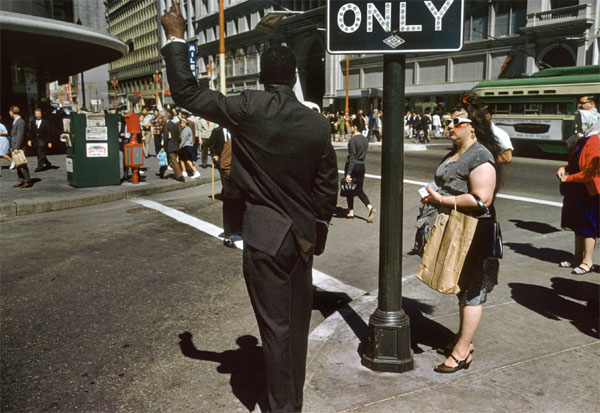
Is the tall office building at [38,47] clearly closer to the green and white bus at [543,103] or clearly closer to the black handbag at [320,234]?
the green and white bus at [543,103]

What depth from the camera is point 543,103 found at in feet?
68.5

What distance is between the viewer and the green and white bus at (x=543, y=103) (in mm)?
19844

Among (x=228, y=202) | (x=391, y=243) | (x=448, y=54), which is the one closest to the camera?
(x=391, y=243)

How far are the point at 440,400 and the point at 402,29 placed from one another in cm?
238

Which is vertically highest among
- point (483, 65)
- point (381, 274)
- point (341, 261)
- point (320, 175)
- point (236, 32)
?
point (236, 32)

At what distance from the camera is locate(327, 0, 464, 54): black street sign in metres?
3.55

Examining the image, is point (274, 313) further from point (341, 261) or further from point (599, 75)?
point (599, 75)

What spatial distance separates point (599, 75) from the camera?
19516 millimetres

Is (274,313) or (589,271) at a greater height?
(274,313)

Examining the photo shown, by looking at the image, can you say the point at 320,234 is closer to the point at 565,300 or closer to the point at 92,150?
the point at 565,300

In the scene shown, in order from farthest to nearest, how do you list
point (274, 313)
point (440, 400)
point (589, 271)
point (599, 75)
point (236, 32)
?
point (236, 32), point (599, 75), point (589, 271), point (440, 400), point (274, 313)

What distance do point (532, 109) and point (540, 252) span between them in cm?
1616

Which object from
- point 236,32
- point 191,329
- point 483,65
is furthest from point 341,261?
point 236,32

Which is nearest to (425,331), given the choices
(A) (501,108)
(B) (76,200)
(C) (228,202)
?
(C) (228,202)
